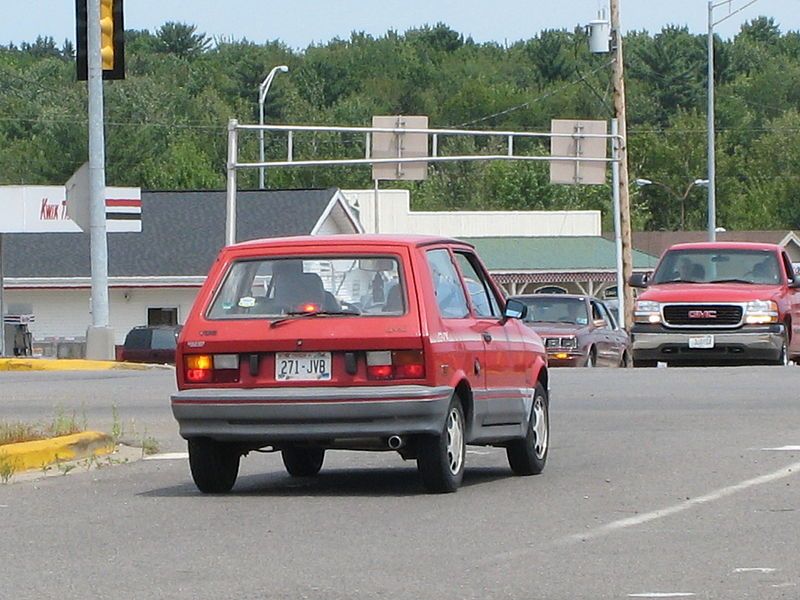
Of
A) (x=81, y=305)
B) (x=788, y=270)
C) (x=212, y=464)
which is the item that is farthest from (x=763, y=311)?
(x=81, y=305)

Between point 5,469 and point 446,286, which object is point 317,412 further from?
point 5,469

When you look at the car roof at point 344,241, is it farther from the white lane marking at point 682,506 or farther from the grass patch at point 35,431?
the grass patch at point 35,431

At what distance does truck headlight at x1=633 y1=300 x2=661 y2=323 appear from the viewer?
25.5 m

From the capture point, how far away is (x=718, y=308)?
25.3 metres

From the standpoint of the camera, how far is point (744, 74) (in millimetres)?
146250

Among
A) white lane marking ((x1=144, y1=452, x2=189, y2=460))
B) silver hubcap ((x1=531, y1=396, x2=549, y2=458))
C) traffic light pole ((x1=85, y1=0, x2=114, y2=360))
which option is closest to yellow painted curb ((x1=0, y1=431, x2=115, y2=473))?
white lane marking ((x1=144, y1=452, x2=189, y2=460))

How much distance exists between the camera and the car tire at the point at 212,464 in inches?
466

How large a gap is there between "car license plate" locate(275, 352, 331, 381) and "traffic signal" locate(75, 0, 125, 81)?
621 inches

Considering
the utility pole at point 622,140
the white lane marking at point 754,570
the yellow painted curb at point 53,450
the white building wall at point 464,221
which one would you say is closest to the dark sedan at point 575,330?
the utility pole at point 622,140

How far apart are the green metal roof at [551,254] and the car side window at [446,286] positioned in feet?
204

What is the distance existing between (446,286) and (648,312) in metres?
13.7

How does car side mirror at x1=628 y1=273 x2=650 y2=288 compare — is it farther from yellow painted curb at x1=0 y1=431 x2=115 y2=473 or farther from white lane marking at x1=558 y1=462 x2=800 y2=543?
white lane marking at x1=558 y1=462 x2=800 y2=543

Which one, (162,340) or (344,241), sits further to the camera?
(162,340)

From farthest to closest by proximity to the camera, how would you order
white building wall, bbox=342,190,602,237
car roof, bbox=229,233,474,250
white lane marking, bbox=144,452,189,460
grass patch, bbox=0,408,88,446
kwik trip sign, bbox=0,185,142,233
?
white building wall, bbox=342,190,602,237 → kwik trip sign, bbox=0,185,142,233 → white lane marking, bbox=144,452,189,460 → grass patch, bbox=0,408,88,446 → car roof, bbox=229,233,474,250
